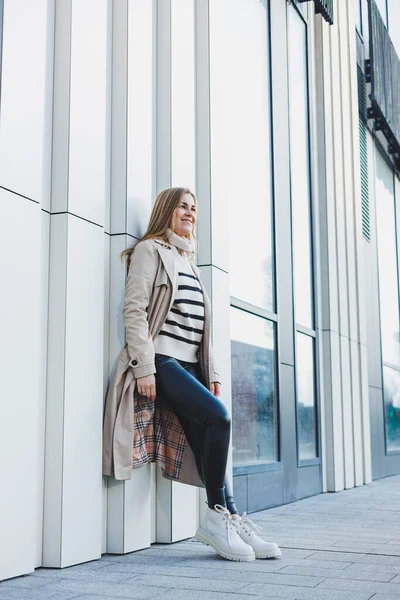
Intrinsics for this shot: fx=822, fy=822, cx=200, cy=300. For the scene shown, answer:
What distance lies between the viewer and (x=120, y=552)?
14.6 feet

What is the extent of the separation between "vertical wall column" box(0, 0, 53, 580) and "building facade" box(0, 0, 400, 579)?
10 millimetres

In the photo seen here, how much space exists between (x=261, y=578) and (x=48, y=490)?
1.10 m

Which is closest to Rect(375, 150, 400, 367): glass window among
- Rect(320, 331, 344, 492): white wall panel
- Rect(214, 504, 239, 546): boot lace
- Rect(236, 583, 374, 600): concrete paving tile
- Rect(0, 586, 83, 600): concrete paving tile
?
Rect(320, 331, 344, 492): white wall panel

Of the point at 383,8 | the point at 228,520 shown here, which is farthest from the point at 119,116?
the point at 383,8

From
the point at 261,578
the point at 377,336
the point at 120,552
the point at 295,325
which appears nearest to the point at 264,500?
the point at 295,325

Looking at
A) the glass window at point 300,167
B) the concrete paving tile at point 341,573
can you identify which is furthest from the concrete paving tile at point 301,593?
the glass window at point 300,167

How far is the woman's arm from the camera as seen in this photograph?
14.6ft

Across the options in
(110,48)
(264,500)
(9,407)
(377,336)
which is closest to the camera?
(9,407)

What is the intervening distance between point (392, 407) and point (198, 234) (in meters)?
8.79

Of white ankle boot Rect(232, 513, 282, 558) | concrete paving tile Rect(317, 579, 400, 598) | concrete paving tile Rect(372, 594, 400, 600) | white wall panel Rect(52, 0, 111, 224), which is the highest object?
white wall panel Rect(52, 0, 111, 224)

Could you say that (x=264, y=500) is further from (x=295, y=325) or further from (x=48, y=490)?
(x=48, y=490)

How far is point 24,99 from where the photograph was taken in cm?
397

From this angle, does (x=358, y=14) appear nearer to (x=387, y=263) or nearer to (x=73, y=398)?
(x=387, y=263)

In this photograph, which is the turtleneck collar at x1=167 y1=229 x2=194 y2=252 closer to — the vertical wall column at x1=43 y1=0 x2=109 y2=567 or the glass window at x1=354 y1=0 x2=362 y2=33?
the vertical wall column at x1=43 y1=0 x2=109 y2=567
